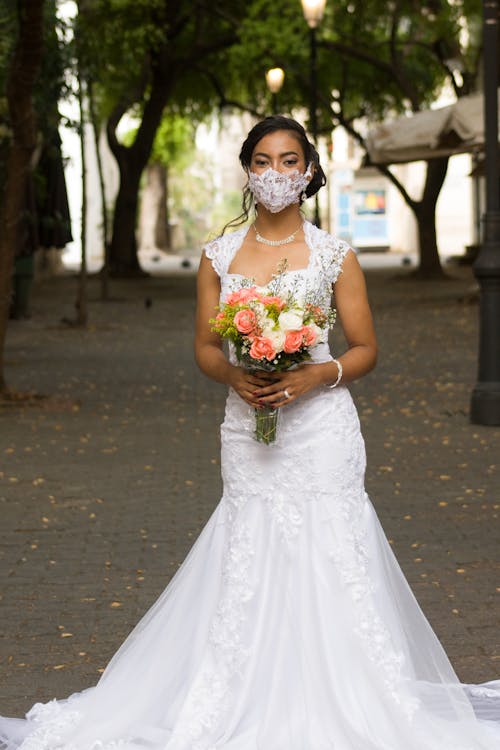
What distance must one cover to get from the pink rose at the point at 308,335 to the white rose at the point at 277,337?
72 millimetres

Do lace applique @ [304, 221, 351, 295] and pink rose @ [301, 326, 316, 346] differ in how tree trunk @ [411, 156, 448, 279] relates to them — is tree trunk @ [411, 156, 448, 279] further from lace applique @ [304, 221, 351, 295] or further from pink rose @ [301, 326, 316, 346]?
pink rose @ [301, 326, 316, 346]

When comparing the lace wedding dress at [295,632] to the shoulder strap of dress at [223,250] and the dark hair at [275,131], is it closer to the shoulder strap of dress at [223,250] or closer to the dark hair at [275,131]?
the shoulder strap of dress at [223,250]

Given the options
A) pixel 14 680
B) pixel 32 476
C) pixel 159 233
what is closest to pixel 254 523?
pixel 14 680

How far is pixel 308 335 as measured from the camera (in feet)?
15.1

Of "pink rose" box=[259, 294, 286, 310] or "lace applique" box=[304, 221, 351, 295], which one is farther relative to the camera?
"lace applique" box=[304, 221, 351, 295]

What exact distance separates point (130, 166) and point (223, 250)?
1238 inches

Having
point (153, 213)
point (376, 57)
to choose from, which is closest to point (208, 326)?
point (376, 57)

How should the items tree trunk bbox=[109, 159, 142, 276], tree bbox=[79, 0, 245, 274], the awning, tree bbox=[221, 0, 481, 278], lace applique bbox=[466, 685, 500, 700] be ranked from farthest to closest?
1. tree trunk bbox=[109, 159, 142, 276]
2. tree bbox=[221, 0, 481, 278]
3. tree bbox=[79, 0, 245, 274]
4. the awning
5. lace applique bbox=[466, 685, 500, 700]

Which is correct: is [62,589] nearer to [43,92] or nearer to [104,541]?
[104,541]

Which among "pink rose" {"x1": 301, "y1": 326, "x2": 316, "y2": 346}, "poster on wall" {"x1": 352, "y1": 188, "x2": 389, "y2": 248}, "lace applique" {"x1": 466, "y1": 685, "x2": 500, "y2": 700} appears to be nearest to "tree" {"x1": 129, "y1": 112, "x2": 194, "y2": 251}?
"poster on wall" {"x1": 352, "y1": 188, "x2": 389, "y2": 248}

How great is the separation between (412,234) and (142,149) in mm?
29853

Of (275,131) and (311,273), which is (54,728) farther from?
(275,131)

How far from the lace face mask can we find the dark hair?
0.27 feet

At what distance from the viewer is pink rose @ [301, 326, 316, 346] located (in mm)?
4598
